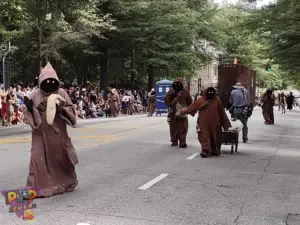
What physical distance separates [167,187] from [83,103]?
21.2 meters

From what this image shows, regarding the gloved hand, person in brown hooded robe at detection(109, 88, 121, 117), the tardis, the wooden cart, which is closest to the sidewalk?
the wooden cart

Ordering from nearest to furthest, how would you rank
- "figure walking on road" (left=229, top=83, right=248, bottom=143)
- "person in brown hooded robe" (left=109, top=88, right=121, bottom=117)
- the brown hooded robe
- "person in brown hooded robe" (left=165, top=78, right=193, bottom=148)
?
"person in brown hooded robe" (left=165, top=78, right=193, bottom=148) → "figure walking on road" (left=229, top=83, right=248, bottom=143) → the brown hooded robe → "person in brown hooded robe" (left=109, top=88, right=121, bottom=117)

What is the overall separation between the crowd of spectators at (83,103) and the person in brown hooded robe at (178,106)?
223 inches

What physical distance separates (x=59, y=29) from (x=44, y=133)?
73.2 feet

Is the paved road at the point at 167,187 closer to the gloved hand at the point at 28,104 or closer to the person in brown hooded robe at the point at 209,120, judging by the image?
the person in brown hooded robe at the point at 209,120

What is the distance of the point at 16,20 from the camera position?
19.6m

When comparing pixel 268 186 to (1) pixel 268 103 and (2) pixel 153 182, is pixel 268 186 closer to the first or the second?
(2) pixel 153 182

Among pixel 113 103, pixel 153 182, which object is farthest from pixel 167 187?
pixel 113 103

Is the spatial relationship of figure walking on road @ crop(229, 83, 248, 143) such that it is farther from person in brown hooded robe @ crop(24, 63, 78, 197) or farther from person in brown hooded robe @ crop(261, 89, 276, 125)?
person in brown hooded robe @ crop(261, 89, 276, 125)

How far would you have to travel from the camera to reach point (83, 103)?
94.3 feet

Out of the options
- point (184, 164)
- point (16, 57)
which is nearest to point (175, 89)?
point (184, 164)

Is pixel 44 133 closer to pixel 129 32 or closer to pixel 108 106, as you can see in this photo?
pixel 108 106

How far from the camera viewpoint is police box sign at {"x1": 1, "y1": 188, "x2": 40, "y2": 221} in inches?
244

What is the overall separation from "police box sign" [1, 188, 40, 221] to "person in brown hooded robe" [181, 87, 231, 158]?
575 cm
